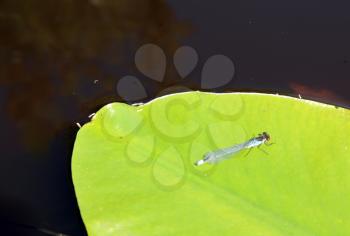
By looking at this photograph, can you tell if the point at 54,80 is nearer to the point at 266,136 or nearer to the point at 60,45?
the point at 60,45

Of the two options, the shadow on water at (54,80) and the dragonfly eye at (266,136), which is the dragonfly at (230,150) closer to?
the dragonfly eye at (266,136)

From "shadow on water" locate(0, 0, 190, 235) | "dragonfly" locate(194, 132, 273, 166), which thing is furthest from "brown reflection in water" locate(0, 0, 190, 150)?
"dragonfly" locate(194, 132, 273, 166)

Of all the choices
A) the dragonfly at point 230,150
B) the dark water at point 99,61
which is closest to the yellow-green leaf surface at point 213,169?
the dragonfly at point 230,150

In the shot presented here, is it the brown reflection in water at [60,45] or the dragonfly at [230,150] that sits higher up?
the brown reflection in water at [60,45]

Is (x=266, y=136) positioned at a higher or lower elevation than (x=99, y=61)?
lower

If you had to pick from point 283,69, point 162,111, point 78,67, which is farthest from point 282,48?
point 78,67

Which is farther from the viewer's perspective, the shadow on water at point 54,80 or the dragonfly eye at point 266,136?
the shadow on water at point 54,80

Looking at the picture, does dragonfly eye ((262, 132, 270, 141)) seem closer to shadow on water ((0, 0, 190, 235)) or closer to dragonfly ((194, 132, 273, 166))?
dragonfly ((194, 132, 273, 166))

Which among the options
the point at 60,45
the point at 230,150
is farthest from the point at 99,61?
the point at 230,150
